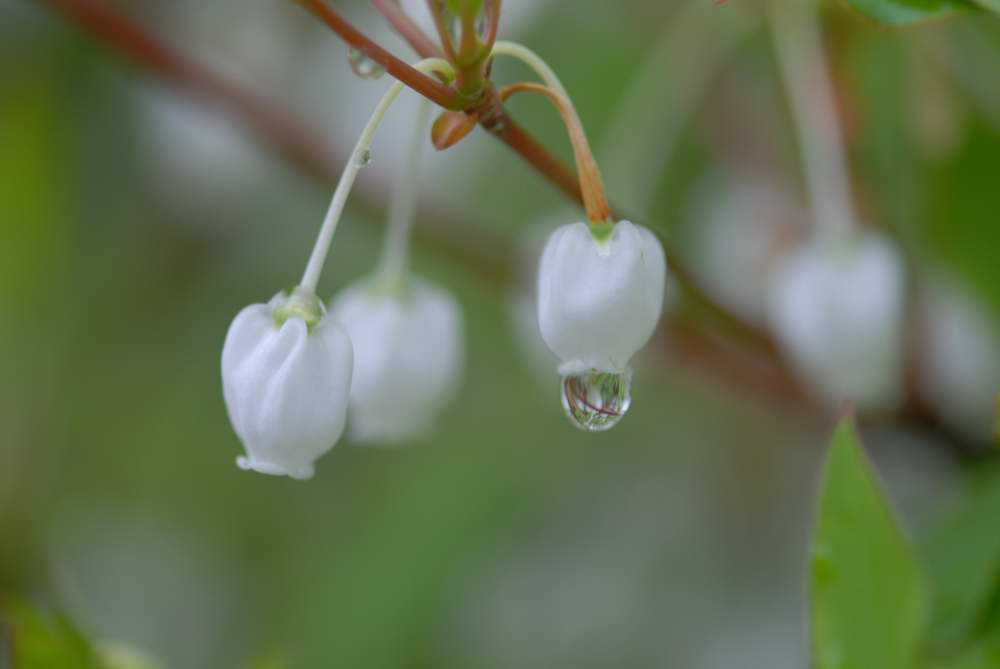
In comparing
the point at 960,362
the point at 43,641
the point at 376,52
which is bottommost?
the point at 43,641

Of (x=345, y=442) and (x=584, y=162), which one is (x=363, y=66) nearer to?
(x=584, y=162)

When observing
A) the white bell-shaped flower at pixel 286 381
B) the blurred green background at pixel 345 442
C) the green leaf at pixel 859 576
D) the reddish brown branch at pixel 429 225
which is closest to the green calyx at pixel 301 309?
the white bell-shaped flower at pixel 286 381

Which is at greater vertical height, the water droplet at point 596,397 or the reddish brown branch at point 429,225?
the reddish brown branch at point 429,225

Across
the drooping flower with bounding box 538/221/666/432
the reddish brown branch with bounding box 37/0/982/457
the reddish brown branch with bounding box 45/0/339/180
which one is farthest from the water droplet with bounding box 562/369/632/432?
the reddish brown branch with bounding box 45/0/339/180

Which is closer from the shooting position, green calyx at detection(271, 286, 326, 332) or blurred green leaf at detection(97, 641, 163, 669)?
green calyx at detection(271, 286, 326, 332)

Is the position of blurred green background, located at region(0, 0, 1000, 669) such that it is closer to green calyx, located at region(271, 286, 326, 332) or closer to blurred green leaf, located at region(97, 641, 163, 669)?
blurred green leaf, located at region(97, 641, 163, 669)

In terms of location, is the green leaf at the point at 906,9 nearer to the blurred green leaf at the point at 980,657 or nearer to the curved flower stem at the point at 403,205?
the curved flower stem at the point at 403,205

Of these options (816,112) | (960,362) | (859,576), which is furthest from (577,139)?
(960,362)
